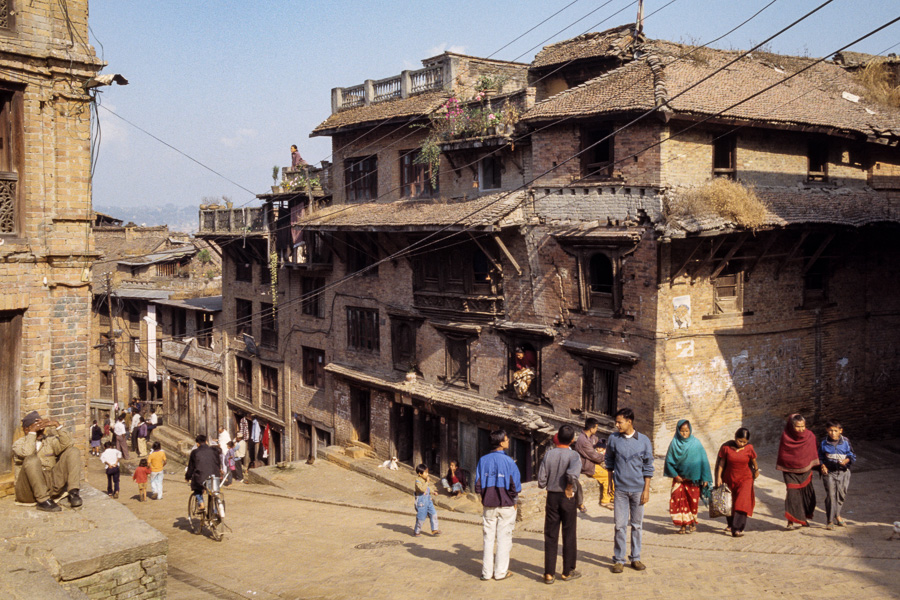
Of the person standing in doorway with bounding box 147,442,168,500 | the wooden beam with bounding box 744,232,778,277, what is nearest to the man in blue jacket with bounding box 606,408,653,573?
the wooden beam with bounding box 744,232,778,277

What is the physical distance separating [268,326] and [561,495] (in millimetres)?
25871

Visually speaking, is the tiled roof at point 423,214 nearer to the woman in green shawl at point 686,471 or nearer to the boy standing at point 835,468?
the woman in green shawl at point 686,471

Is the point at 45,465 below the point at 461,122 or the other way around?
below

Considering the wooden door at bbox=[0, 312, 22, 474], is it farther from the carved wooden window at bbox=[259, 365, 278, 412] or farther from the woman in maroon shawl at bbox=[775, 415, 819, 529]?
the carved wooden window at bbox=[259, 365, 278, 412]

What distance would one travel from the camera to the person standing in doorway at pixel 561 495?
842 centimetres

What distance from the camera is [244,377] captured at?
114 feet

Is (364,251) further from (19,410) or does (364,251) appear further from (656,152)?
(19,410)

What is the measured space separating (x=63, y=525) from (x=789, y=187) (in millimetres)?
17168

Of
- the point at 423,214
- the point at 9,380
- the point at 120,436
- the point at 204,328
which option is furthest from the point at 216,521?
the point at 204,328

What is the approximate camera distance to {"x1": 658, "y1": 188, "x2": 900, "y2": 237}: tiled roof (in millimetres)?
16094

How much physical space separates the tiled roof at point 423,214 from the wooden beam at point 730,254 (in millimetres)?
5018

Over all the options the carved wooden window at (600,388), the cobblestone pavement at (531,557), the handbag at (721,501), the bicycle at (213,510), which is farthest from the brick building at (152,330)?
the handbag at (721,501)

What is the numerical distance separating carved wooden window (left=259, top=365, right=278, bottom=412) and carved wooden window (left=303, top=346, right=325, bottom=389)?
248 centimetres

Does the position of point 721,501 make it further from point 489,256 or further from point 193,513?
→ point 489,256
